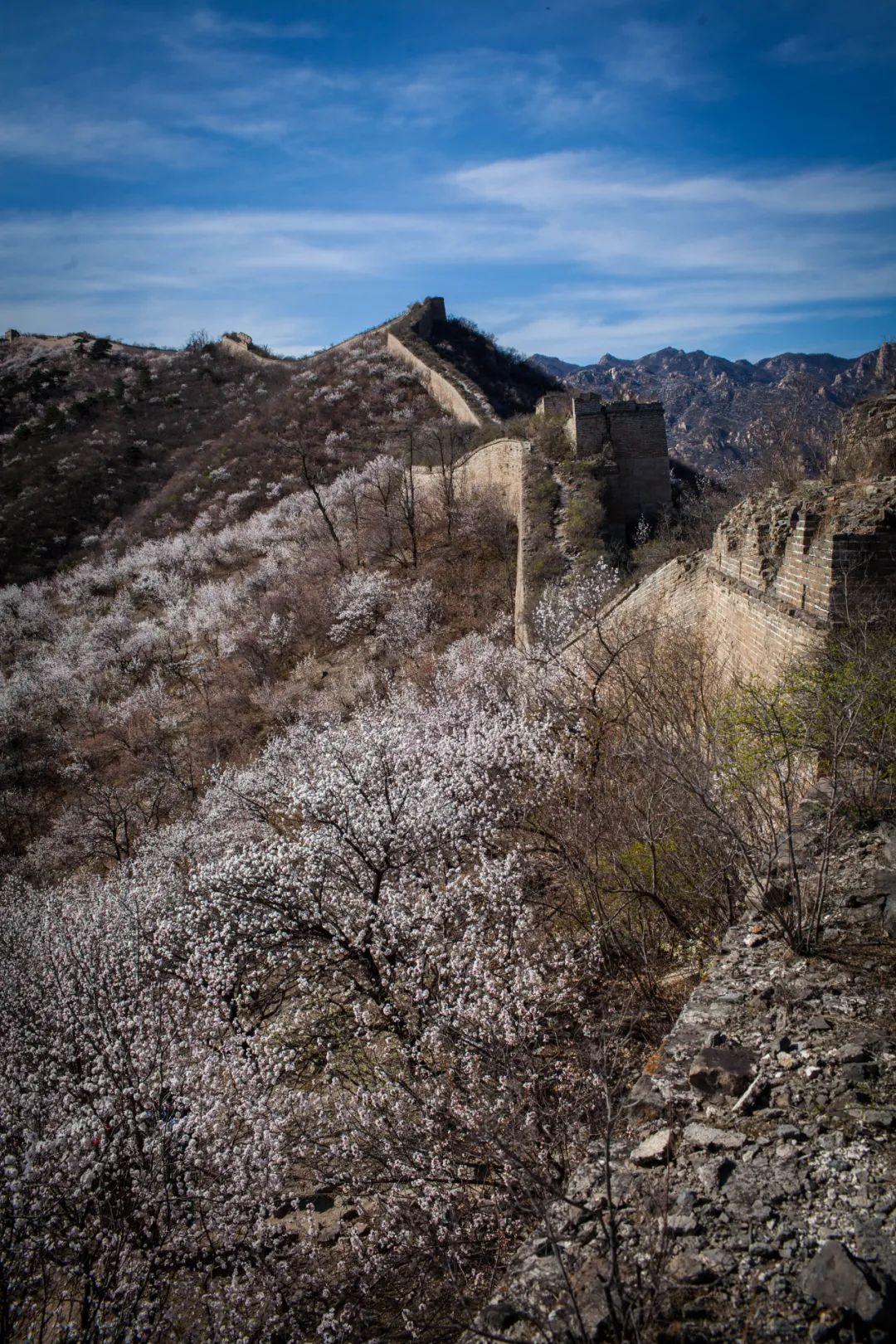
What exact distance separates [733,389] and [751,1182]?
156 feet

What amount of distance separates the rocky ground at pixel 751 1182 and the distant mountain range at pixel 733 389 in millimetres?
10910

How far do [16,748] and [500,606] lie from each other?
49.3 ft

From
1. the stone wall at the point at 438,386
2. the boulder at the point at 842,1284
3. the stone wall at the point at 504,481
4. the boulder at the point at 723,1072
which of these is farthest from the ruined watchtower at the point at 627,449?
the boulder at the point at 842,1284

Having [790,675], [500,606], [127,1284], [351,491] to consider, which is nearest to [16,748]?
[351,491]

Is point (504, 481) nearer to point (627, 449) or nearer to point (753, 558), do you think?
point (627, 449)

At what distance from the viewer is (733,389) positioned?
43.0 metres

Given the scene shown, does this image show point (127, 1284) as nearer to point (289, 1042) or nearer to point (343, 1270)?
point (343, 1270)

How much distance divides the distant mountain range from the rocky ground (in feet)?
35.8

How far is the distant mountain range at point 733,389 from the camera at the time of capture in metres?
17.0

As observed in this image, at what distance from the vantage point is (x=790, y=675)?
5.00 metres

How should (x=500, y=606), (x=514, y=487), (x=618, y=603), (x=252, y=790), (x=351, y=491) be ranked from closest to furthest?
(x=618, y=603)
(x=252, y=790)
(x=500, y=606)
(x=514, y=487)
(x=351, y=491)

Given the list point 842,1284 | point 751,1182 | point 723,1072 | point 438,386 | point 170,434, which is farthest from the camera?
point 170,434

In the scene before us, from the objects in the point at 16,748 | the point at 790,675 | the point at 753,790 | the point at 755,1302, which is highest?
the point at 790,675

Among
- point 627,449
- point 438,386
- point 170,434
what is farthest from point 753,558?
point 170,434
